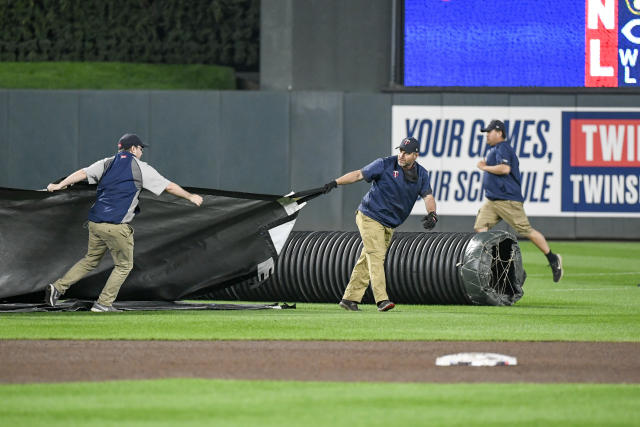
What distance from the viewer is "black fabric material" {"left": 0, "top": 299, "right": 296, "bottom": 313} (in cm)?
1315

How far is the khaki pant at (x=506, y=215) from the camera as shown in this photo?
50.4ft

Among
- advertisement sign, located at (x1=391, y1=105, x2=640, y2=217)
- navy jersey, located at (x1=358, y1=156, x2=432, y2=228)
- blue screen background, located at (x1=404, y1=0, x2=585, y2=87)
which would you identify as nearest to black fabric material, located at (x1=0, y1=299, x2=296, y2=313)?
navy jersey, located at (x1=358, y1=156, x2=432, y2=228)

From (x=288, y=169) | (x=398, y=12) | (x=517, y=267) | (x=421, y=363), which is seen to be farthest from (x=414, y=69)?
(x=421, y=363)

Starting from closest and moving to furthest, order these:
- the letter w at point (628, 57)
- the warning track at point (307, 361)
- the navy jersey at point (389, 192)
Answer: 1. the warning track at point (307, 361)
2. the navy jersey at point (389, 192)
3. the letter w at point (628, 57)

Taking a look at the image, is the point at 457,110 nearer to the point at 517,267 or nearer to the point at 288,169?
the point at 288,169

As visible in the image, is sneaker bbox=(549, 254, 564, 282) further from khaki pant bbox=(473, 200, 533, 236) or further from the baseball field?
the baseball field

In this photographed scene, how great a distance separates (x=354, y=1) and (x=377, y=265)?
586 inches

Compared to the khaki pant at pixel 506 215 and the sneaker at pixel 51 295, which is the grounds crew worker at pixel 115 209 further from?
the khaki pant at pixel 506 215

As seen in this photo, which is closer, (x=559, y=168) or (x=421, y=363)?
(x=421, y=363)

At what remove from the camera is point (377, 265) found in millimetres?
13023

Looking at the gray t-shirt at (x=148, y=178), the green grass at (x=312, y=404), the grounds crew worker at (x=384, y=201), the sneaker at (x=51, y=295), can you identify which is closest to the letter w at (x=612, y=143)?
the grounds crew worker at (x=384, y=201)

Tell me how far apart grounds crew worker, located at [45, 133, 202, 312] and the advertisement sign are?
529 inches

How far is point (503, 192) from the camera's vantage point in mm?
15508

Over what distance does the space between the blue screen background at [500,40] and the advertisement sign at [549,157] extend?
732mm
